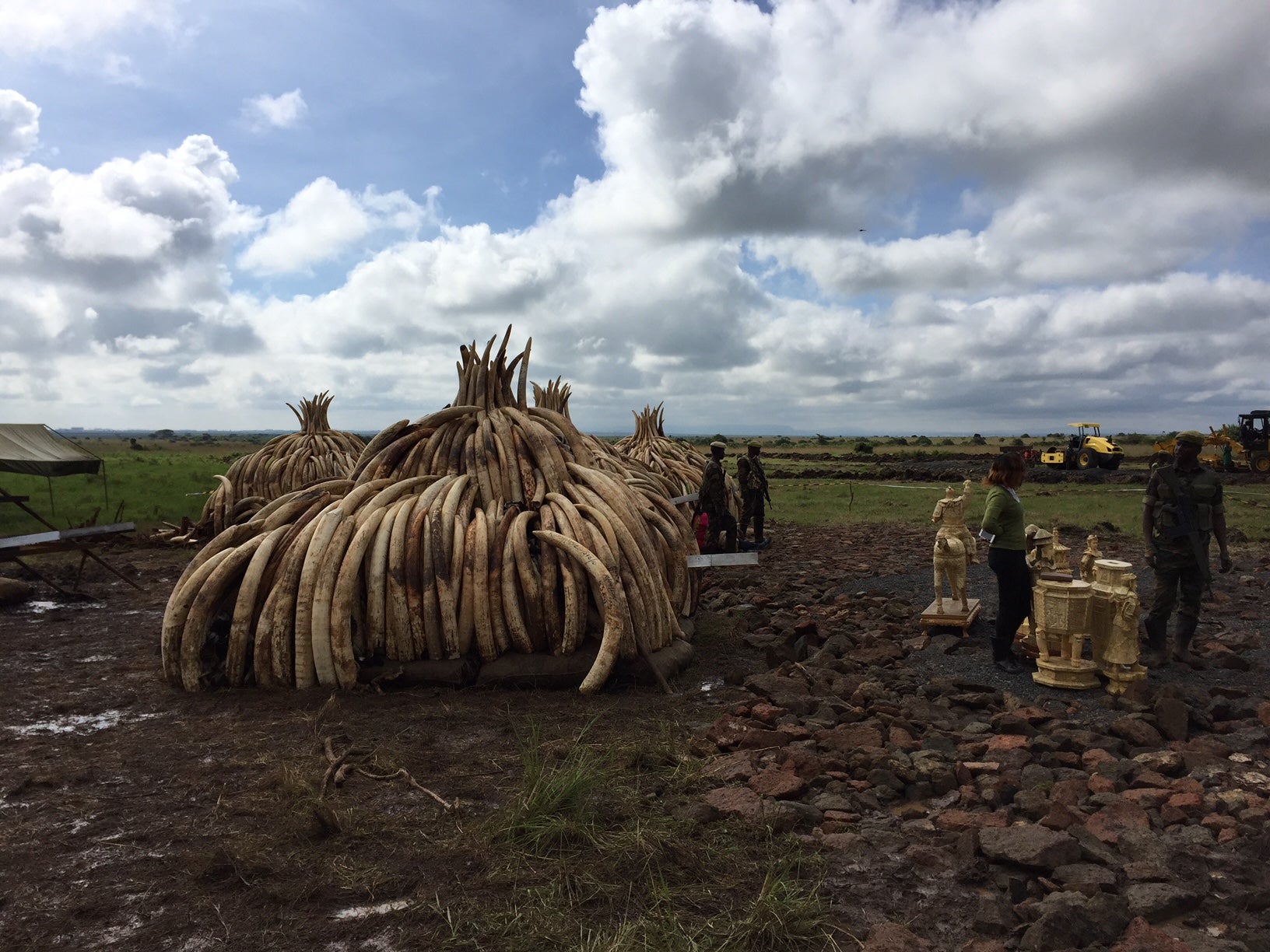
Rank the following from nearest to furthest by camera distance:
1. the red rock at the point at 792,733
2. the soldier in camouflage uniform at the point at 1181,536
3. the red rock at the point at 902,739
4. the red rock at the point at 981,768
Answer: the red rock at the point at 981,768
the red rock at the point at 902,739
the red rock at the point at 792,733
the soldier in camouflage uniform at the point at 1181,536

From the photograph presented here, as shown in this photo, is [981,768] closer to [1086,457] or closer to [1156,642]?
[1156,642]

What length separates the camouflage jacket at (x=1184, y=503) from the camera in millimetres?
7094

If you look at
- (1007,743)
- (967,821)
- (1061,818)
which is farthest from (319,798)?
(1007,743)

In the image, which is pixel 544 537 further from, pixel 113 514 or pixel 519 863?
pixel 113 514

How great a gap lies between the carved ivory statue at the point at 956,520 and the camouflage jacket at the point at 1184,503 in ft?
4.78

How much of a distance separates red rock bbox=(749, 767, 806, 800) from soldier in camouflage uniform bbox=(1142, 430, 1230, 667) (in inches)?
161

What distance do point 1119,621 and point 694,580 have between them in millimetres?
4047

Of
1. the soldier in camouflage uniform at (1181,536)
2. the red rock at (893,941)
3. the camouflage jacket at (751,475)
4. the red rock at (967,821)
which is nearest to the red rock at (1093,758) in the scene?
the red rock at (967,821)

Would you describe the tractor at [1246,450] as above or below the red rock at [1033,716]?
above

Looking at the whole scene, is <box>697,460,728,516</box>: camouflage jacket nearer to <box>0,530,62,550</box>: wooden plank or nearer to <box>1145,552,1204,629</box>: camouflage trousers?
<box>1145,552,1204,629</box>: camouflage trousers

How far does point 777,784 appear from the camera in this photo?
466 cm

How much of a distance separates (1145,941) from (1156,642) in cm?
498

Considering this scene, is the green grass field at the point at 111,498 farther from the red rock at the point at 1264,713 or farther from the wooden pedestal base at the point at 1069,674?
the red rock at the point at 1264,713

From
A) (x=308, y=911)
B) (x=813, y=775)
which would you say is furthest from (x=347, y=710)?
(x=813, y=775)
